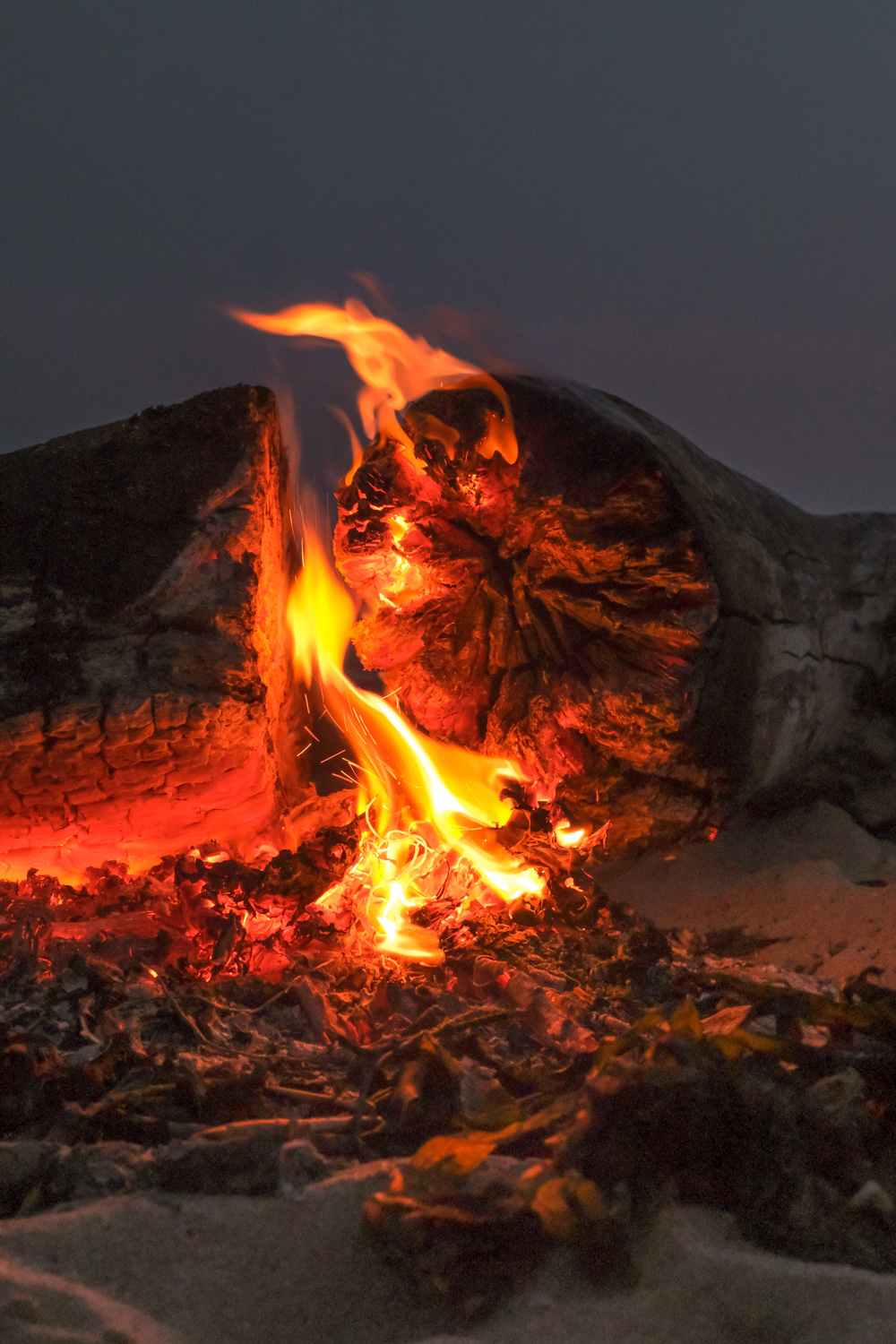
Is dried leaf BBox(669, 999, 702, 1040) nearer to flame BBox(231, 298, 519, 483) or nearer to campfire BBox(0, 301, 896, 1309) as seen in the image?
campfire BBox(0, 301, 896, 1309)

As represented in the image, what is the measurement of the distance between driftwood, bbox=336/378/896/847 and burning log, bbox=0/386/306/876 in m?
0.50

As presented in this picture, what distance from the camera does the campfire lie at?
5.80 feet

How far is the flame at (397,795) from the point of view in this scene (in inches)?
113

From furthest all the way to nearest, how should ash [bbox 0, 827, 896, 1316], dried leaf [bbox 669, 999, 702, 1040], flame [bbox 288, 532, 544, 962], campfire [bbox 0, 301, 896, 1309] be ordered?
flame [bbox 288, 532, 544, 962], campfire [bbox 0, 301, 896, 1309], dried leaf [bbox 669, 999, 702, 1040], ash [bbox 0, 827, 896, 1316]

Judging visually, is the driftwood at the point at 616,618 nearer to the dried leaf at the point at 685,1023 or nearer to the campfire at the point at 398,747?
the campfire at the point at 398,747

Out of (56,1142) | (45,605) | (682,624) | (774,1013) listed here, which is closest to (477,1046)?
(774,1013)

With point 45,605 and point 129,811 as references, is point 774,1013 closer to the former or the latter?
point 129,811

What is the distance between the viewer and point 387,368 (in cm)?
304

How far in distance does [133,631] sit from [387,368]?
1.31 m

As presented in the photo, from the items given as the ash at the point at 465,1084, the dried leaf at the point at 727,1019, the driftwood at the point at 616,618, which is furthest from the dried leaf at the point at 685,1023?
the driftwood at the point at 616,618

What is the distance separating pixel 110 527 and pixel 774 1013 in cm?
247

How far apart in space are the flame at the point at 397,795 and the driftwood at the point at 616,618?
148 mm

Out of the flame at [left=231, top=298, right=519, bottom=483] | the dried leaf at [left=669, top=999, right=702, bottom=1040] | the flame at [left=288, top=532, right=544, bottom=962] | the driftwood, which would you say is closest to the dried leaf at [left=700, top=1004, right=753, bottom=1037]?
the dried leaf at [left=669, top=999, right=702, bottom=1040]

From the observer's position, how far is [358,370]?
313 centimetres
